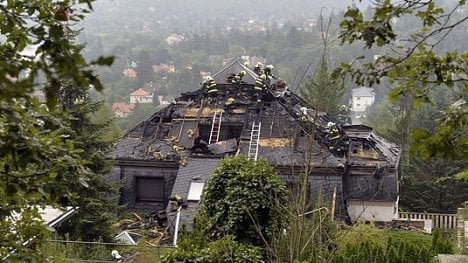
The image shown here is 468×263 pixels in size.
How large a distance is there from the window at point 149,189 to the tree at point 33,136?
17.4m

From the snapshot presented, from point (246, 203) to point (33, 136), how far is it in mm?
6798

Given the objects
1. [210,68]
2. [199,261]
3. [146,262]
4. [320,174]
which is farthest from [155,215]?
[210,68]

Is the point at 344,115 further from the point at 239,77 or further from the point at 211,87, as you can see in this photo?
the point at 211,87

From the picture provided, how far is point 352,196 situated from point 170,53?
103m

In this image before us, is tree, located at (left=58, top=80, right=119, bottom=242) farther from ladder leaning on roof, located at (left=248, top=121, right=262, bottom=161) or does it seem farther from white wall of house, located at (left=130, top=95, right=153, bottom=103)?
white wall of house, located at (left=130, top=95, right=153, bottom=103)

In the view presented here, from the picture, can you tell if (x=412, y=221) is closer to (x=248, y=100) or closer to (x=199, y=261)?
(x=248, y=100)

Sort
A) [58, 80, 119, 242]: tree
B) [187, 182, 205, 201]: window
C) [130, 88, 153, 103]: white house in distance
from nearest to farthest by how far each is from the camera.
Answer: [58, 80, 119, 242]: tree
[187, 182, 205, 201]: window
[130, 88, 153, 103]: white house in distance

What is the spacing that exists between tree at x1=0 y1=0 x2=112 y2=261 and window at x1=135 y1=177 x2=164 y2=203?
57.1 ft

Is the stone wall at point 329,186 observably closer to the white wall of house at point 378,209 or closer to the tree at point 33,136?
the white wall of house at point 378,209

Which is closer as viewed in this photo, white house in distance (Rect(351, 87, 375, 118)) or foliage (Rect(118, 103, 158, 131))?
foliage (Rect(118, 103, 158, 131))

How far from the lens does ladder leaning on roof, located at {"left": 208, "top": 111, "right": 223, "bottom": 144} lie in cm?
2262

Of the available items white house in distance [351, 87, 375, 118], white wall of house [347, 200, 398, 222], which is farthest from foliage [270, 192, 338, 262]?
white house in distance [351, 87, 375, 118]

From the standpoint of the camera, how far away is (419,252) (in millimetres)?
11469

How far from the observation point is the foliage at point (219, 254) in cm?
902
